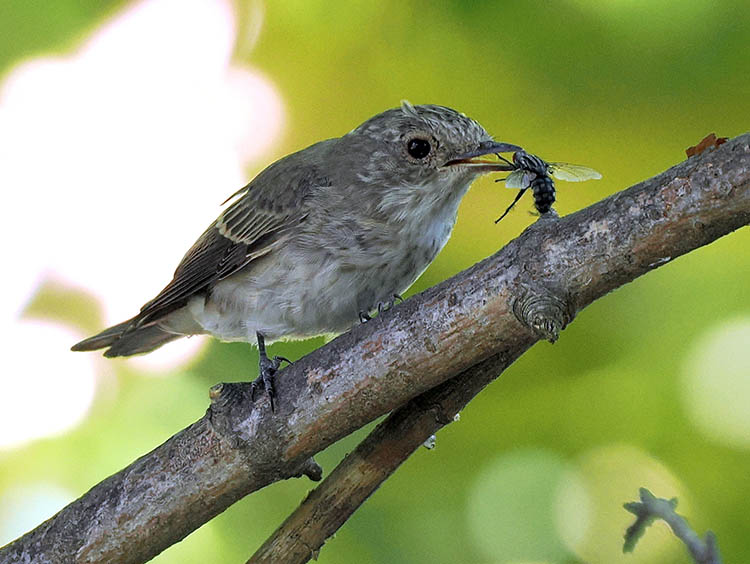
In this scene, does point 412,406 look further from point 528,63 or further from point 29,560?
point 528,63

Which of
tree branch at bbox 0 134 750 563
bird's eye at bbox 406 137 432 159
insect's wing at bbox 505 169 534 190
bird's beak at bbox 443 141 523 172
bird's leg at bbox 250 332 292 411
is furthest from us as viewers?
bird's eye at bbox 406 137 432 159

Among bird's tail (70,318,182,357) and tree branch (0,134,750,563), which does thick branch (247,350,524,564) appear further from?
bird's tail (70,318,182,357)

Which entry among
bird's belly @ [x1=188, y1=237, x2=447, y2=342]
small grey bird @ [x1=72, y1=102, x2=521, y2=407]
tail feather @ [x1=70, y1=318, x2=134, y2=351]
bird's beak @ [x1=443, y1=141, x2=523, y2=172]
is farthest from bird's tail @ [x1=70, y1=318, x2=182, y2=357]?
bird's beak @ [x1=443, y1=141, x2=523, y2=172]

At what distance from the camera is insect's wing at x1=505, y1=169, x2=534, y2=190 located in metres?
1.95

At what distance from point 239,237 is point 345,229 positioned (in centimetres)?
40

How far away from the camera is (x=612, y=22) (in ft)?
8.54

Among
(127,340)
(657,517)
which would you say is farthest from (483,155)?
(657,517)

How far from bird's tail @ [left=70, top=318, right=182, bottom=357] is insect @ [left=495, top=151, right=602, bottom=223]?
121cm

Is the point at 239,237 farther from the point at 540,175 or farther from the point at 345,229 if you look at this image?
the point at 540,175

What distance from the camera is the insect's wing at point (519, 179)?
6.39 feet

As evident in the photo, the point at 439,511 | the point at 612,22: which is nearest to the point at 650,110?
the point at 612,22

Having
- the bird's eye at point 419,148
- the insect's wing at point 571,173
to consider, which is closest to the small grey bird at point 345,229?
the bird's eye at point 419,148

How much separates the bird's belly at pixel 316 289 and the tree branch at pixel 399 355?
Answer: 0.44 meters

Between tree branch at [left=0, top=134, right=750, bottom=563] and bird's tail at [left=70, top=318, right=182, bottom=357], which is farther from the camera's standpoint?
bird's tail at [left=70, top=318, right=182, bottom=357]
